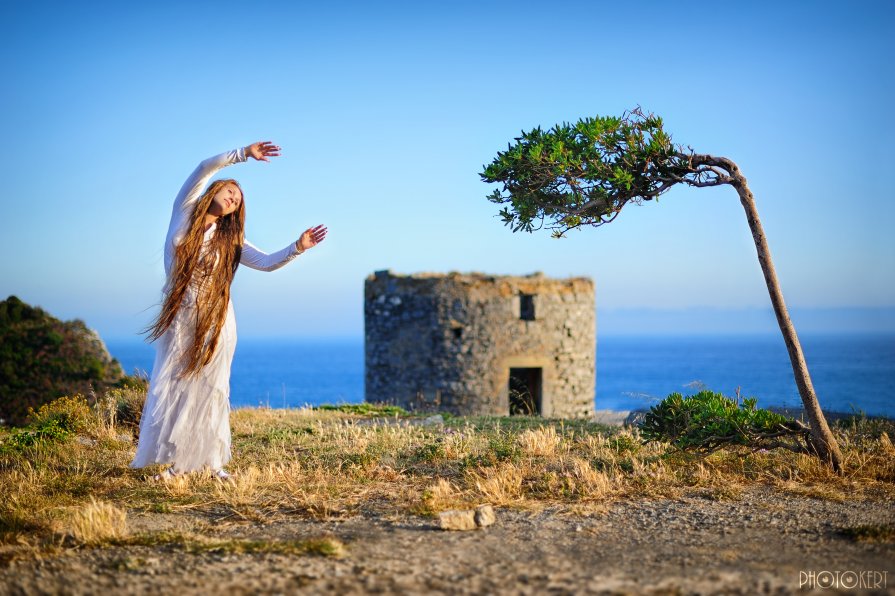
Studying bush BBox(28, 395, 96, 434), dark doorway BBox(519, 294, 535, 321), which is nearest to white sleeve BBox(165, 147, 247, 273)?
bush BBox(28, 395, 96, 434)

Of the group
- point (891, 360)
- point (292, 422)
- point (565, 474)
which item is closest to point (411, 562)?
point (565, 474)

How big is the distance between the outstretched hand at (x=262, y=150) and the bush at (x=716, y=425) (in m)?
3.38

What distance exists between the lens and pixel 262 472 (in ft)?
17.9

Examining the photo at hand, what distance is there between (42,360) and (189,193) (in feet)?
36.2

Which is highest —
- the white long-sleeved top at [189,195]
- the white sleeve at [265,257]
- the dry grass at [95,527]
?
the white long-sleeved top at [189,195]

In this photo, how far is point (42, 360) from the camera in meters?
14.3

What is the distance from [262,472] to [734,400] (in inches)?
145

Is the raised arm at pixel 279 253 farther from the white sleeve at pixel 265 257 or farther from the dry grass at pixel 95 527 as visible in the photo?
the dry grass at pixel 95 527

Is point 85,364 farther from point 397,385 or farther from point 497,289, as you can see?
point 497,289

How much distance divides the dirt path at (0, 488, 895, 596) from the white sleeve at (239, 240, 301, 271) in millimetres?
1862

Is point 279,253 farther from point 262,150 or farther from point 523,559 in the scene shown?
point 523,559

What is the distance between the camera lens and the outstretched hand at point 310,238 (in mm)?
5512

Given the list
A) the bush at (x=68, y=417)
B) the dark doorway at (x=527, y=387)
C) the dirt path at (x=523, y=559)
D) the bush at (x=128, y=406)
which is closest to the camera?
the dirt path at (x=523, y=559)

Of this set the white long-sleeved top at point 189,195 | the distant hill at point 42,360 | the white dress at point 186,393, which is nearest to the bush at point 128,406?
the white dress at point 186,393
